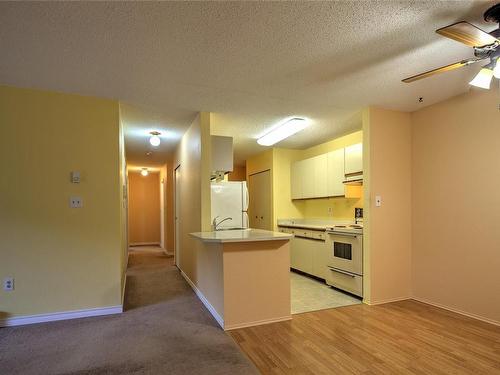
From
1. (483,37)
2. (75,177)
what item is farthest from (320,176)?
(75,177)

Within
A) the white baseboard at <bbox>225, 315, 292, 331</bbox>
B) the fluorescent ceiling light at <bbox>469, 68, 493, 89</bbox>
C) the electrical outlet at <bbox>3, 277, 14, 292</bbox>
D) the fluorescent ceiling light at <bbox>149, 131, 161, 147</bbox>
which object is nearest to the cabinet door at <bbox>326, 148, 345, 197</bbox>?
the white baseboard at <bbox>225, 315, 292, 331</bbox>

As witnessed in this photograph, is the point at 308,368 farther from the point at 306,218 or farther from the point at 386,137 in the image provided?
the point at 306,218

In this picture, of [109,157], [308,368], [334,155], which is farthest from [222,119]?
[308,368]

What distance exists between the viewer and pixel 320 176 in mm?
5184

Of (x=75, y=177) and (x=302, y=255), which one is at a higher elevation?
(x=75, y=177)

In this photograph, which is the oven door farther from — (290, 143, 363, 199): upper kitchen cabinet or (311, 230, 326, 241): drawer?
(290, 143, 363, 199): upper kitchen cabinet

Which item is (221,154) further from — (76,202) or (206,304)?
(206,304)

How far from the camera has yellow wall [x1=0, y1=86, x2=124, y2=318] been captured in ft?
9.88

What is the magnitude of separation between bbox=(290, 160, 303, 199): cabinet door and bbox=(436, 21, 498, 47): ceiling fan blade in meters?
3.96

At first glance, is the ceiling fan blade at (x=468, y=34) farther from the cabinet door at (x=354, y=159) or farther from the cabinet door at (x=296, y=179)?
the cabinet door at (x=296, y=179)

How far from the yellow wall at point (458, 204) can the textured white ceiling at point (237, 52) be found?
318mm

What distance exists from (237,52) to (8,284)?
10.3 feet

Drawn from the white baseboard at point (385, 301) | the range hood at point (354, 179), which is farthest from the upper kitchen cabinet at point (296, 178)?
the white baseboard at point (385, 301)

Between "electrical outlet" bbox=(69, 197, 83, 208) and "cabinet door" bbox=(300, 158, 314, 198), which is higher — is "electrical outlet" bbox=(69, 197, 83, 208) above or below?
below
